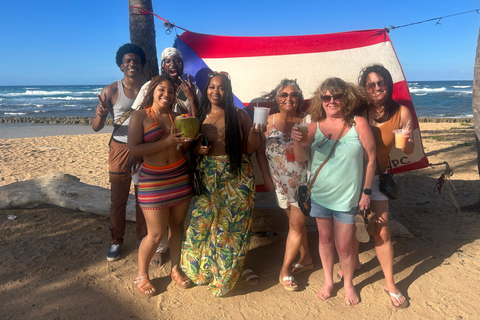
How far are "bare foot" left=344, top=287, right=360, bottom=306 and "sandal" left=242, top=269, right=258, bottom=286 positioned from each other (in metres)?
0.82

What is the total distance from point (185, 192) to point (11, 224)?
3133 mm

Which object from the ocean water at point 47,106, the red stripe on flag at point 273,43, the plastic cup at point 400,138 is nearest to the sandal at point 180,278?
the plastic cup at point 400,138

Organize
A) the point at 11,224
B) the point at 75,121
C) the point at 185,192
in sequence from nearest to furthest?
the point at 185,192 < the point at 11,224 < the point at 75,121

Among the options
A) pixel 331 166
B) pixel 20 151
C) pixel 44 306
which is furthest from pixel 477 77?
pixel 20 151

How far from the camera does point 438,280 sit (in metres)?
3.17

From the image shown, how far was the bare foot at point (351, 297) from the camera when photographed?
2.82m

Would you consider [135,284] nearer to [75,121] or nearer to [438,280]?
[438,280]

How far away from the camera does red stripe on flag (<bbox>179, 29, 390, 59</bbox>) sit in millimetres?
4016

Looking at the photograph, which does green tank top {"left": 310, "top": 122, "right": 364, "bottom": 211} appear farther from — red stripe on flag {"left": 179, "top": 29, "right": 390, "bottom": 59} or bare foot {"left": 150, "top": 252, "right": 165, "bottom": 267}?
bare foot {"left": 150, "top": 252, "right": 165, "bottom": 267}

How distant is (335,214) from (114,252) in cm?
238

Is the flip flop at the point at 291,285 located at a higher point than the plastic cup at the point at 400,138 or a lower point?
lower

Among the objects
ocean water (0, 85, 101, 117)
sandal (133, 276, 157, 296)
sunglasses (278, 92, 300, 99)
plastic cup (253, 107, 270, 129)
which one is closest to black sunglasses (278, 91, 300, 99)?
sunglasses (278, 92, 300, 99)

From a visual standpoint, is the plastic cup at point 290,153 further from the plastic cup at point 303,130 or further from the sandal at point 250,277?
the sandal at point 250,277

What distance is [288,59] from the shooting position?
13.1 ft
